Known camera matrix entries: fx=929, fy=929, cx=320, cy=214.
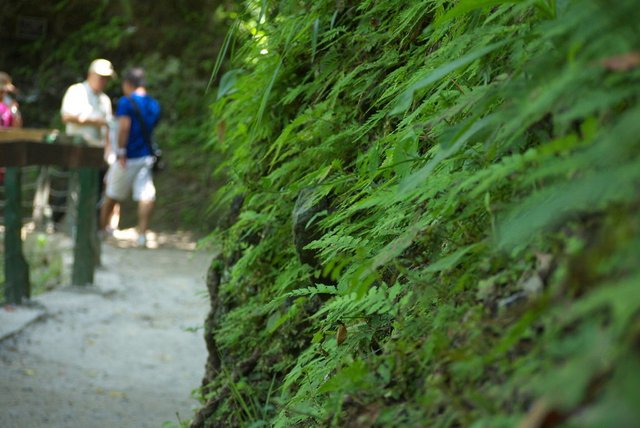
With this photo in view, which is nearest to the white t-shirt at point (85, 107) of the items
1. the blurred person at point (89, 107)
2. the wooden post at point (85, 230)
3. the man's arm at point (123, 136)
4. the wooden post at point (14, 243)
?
the blurred person at point (89, 107)

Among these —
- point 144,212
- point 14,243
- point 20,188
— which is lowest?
point 144,212

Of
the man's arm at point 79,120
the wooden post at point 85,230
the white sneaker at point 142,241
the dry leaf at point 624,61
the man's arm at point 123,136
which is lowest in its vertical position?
the white sneaker at point 142,241

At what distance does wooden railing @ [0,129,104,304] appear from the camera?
704cm

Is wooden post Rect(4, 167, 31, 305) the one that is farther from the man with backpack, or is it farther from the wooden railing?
the man with backpack

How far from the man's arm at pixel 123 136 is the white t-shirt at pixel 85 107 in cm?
26

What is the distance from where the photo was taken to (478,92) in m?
1.82

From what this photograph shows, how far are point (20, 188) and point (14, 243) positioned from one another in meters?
0.43

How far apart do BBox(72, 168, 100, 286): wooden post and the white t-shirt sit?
152 centimetres

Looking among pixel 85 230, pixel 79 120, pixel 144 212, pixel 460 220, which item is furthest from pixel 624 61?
pixel 144 212

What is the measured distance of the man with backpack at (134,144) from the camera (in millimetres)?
10680

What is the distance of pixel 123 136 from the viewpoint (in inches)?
420

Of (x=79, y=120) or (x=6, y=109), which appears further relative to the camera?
(x=79, y=120)

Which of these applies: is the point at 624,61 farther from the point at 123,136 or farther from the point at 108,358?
the point at 123,136

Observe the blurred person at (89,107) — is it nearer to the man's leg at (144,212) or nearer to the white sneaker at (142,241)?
the man's leg at (144,212)
